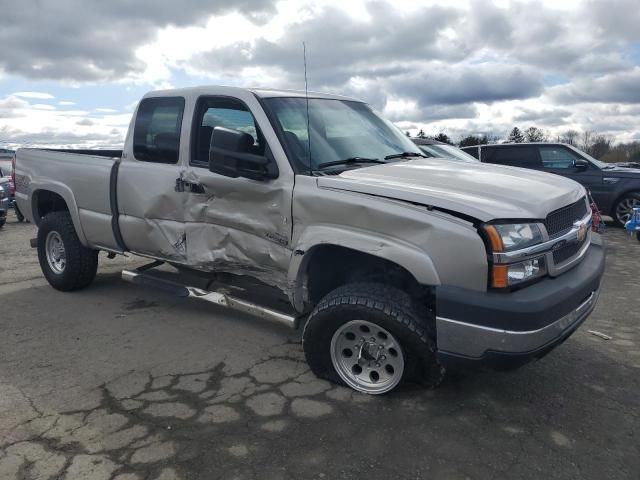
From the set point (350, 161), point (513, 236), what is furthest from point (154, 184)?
point (513, 236)

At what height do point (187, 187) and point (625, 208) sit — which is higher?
point (187, 187)

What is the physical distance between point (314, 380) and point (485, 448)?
4.15ft

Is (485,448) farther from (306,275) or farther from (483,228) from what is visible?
(306,275)

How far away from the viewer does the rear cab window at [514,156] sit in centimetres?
1212

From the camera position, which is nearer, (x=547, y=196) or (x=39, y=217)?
(x=547, y=196)

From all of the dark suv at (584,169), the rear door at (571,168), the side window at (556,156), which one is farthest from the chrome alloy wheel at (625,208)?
the side window at (556,156)

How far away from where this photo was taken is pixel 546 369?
3986mm

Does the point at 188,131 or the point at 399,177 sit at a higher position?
the point at 188,131

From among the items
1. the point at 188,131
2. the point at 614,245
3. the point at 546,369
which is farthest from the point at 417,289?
the point at 614,245

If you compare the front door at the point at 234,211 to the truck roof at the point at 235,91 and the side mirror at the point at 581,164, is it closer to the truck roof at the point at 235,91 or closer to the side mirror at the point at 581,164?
the truck roof at the point at 235,91

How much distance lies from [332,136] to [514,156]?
9280 millimetres

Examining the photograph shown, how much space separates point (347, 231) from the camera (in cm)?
341

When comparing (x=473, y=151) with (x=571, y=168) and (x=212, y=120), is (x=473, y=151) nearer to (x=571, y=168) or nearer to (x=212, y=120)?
(x=571, y=168)

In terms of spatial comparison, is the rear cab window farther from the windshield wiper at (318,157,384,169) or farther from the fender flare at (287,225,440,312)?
the fender flare at (287,225,440,312)
